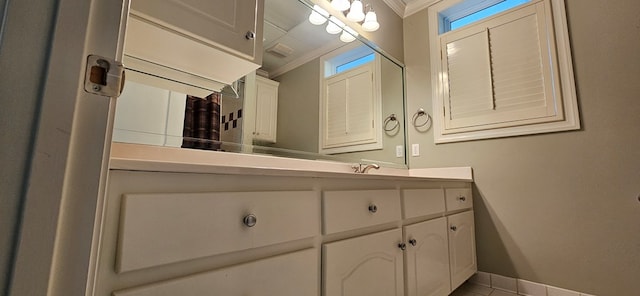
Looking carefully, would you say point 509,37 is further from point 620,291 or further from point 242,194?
point 242,194

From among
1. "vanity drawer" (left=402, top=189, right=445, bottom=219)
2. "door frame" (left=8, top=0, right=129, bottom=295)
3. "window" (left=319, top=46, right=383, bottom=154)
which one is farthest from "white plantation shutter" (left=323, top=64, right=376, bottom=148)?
"door frame" (left=8, top=0, right=129, bottom=295)

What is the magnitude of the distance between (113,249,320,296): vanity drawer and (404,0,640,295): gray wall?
1.64 metres

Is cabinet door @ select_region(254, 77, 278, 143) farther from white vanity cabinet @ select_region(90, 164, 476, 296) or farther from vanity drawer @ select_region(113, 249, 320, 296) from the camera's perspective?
vanity drawer @ select_region(113, 249, 320, 296)

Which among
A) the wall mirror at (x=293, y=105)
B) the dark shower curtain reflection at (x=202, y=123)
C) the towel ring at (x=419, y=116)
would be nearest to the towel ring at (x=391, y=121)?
the wall mirror at (x=293, y=105)

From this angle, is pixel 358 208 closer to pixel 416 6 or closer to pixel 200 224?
pixel 200 224

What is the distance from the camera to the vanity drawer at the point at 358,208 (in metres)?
0.89

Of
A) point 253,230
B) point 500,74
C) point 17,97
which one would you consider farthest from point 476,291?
point 17,97

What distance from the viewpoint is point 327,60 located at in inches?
77.8

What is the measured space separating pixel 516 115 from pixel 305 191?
68.7 inches

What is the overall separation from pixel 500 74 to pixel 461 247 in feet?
4.07

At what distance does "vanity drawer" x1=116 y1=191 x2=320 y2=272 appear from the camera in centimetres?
52

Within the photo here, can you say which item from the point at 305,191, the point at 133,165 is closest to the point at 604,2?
the point at 305,191

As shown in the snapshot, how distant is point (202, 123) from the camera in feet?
4.07

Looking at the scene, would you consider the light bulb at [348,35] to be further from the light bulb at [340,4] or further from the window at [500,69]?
the window at [500,69]
